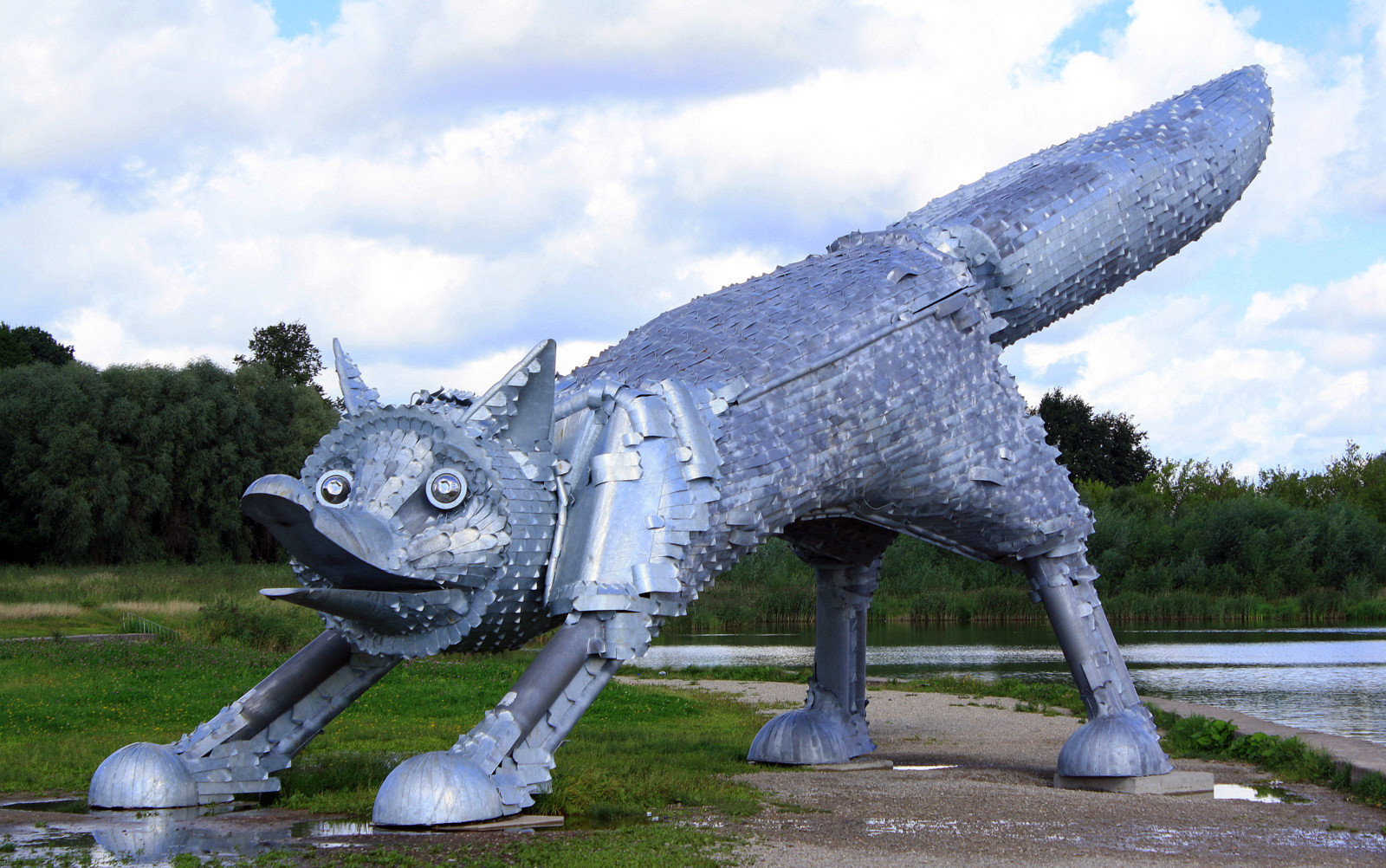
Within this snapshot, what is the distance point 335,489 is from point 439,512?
49 centimetres

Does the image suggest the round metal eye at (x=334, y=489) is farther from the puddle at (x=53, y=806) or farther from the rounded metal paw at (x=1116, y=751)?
the rounded metal paw at (x=1116, y=751)

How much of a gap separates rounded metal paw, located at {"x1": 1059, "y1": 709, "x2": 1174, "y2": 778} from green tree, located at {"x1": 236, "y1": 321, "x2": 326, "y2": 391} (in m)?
46.2

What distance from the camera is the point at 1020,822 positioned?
6.94m

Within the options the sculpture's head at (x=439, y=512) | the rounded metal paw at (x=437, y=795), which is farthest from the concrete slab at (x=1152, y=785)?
the rounded metal paw at (x=437, y=795)

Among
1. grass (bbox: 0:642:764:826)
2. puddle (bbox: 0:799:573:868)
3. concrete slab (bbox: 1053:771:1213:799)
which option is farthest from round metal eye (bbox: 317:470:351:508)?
concrete slab (bbox: 1053:771:1213:799)

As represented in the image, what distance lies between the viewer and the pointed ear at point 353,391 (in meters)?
6.33

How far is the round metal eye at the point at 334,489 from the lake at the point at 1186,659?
7.77 meters

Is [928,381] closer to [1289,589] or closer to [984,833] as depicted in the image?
[984,833]

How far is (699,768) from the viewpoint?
8.90 metres

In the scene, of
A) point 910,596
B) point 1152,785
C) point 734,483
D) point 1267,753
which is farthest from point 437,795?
point 910,596

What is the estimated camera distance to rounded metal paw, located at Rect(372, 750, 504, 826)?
18.3 feet

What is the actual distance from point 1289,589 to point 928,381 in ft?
104

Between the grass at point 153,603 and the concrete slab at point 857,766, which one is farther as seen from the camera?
the grass at point 153,603

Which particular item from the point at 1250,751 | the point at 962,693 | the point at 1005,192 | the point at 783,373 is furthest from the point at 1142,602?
the point at 783,373
